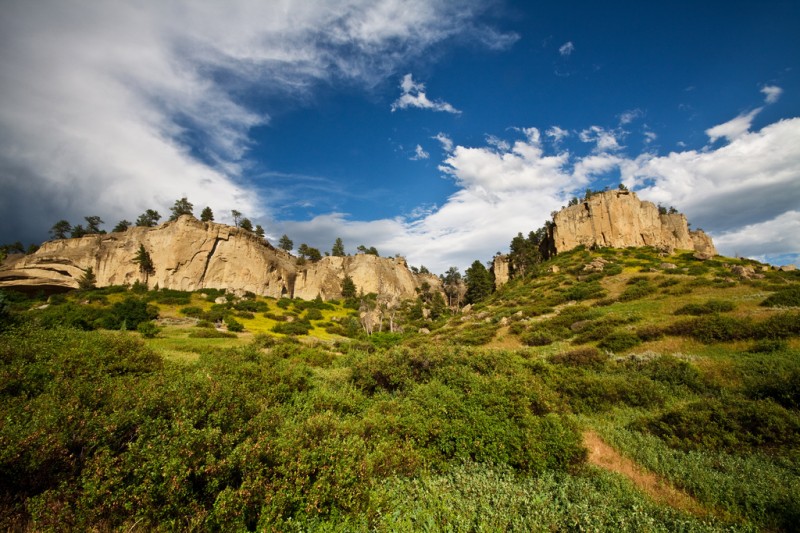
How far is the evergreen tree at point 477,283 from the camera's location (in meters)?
75.0

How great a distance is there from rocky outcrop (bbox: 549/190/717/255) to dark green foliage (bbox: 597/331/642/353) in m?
60.2

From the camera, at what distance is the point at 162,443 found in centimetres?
562

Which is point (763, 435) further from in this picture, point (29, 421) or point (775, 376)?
point (29, 421)

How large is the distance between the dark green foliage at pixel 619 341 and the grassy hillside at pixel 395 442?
4.46 metres

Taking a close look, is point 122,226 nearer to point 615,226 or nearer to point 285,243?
point 285,243

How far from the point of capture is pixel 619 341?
2189 cm

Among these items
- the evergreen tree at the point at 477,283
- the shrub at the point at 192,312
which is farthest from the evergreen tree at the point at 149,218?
the evergreen tree at the point at 477,283

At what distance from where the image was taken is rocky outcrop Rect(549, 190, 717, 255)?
73.9m

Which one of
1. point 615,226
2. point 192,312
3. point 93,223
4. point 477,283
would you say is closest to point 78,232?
point 93,223

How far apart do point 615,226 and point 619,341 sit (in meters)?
64.7

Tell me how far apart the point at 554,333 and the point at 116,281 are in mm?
81899

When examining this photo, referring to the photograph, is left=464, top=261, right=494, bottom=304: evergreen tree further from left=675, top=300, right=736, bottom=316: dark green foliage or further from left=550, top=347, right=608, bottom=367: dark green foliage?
left=550, top=347, right=608, bottom=367: dark green foliage

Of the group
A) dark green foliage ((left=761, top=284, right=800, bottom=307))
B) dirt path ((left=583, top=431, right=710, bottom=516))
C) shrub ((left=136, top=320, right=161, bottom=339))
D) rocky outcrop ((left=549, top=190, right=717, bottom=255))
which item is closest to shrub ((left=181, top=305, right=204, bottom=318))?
shrub ((left=136, top=320, right=161, bottom=339))

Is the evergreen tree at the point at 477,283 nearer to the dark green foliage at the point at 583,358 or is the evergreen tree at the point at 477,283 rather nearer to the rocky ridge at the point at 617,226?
the rocky ridge at the point at 617,226
